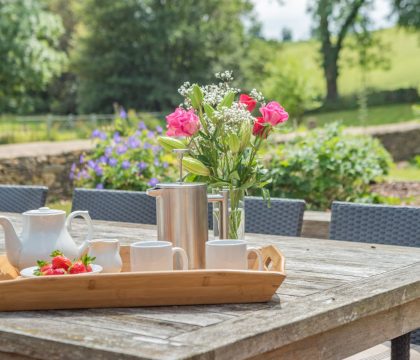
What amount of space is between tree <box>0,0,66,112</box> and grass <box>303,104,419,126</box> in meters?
7.77

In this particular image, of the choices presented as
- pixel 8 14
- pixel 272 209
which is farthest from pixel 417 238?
pixel 8 14

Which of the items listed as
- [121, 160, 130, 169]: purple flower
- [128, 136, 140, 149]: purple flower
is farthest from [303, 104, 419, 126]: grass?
[121, 160, 130, 169]: purple flower

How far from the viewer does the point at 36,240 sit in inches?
80.2

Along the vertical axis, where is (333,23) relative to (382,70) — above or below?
above

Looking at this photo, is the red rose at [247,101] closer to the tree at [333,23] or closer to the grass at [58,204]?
the grass at [58,204]

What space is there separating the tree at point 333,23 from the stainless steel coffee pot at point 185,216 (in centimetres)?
2892

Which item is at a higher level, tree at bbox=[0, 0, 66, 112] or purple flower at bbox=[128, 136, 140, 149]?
tree at bbox=[0, 0, 66, 112]

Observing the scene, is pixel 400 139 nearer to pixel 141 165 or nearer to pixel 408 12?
pixel 141 165

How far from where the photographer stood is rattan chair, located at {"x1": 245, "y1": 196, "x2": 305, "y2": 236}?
9.87 feet

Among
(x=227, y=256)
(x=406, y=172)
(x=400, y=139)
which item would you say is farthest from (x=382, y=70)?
(x=227, y=256)

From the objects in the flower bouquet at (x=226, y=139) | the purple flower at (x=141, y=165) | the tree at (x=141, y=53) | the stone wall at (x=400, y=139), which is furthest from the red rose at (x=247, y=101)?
the tree at (x=141, y=53)

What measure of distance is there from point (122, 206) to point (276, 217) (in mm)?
720

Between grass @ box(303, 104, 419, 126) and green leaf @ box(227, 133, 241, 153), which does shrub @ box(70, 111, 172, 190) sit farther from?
grass @ box(303, 104, 419, 126)

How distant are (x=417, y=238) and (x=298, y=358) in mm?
1152
